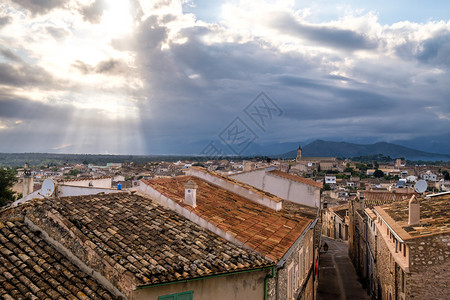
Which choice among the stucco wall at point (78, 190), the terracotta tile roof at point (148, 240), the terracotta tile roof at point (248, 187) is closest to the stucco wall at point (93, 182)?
the stucco wall at point (78, 190)

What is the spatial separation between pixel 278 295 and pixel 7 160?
219 meters

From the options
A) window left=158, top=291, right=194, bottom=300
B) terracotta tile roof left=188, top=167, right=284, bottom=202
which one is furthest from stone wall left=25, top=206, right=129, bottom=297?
terracotta tile roof left=188, top=167, right=284, bottom=202

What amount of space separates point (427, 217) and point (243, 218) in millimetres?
8285

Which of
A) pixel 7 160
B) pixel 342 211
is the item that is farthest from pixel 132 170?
pixel 7 160

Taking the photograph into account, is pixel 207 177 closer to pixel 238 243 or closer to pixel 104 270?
pixel 238 243

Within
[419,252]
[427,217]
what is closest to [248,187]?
[419,252]

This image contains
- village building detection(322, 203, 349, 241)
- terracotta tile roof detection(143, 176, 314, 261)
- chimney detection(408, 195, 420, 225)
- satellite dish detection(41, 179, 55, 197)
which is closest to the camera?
terracotta tile roof detection(143, 176, 314, 261)

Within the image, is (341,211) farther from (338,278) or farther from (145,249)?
(145,249)

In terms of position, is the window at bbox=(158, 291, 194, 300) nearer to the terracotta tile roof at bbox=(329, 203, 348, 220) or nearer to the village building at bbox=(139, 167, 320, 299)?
the village building at bbox=(139, 167, 320, 299)

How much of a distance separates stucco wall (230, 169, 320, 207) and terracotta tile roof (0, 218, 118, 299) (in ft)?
49.6

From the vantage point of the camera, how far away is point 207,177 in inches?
627

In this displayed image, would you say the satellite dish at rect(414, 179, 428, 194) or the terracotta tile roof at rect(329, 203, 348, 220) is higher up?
the satellite dish at rect(414, 179, 428, 194)

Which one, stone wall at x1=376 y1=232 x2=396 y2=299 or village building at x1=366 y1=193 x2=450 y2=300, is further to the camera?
stone wall at x1=376 y1=232 x2=396 y2=299

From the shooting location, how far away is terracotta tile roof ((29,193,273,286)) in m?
7.40
